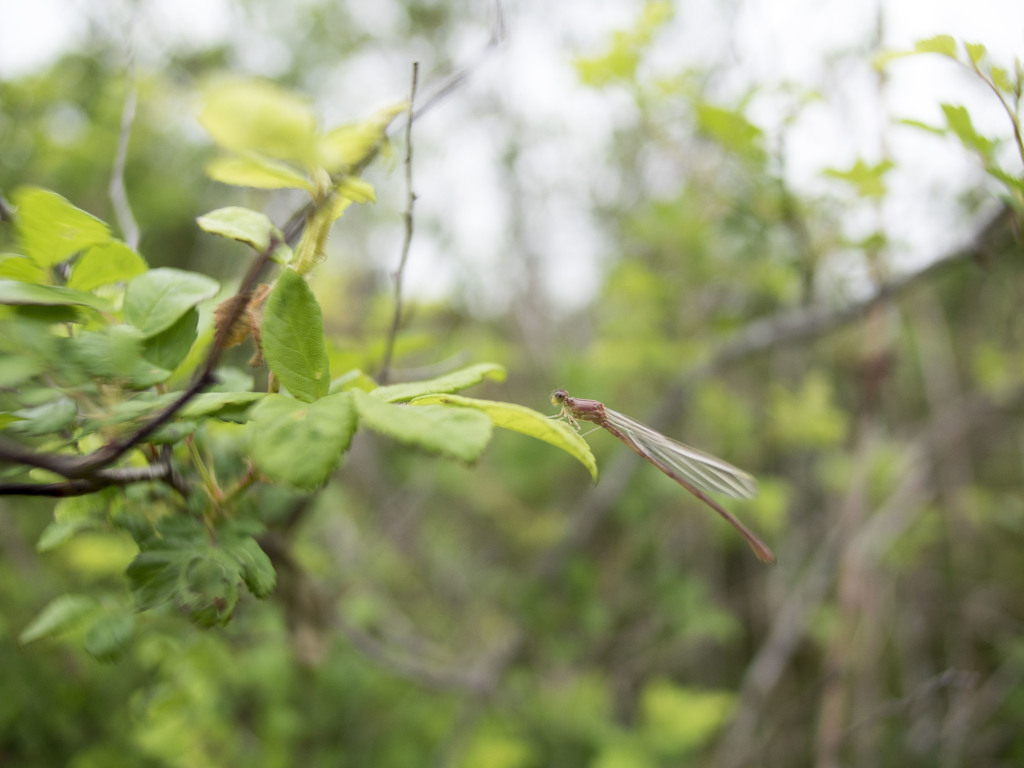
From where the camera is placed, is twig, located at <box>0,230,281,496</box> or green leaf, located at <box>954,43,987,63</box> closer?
twig, located at <box>0,230,281,496</box>

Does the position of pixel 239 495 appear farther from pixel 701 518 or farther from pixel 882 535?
pixel 701 518

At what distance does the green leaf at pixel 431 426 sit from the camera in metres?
0.40

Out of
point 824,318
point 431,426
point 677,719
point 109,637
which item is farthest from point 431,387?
point 677,719

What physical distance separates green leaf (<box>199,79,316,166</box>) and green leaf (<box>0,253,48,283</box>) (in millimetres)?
294

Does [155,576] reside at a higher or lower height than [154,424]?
lower

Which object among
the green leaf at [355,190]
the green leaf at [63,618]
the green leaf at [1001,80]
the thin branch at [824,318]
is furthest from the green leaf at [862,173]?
the green leaf at [63,618]

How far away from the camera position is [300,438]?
412 millimetres

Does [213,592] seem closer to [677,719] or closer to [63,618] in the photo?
[63,618]

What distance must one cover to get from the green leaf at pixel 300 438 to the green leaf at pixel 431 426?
2 centimetres

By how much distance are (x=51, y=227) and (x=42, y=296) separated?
6 centimetres

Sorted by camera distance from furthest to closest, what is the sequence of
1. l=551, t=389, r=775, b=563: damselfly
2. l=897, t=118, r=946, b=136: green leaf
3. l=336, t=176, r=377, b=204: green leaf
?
1. l=551, t=389, r=775, b=563: damselfly
2. l=897, t=118, r=946, b=136: green leaf
3. l=336, t=176, r=377, b=204: green leaf

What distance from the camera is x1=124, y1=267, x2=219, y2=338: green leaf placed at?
0.54 meters

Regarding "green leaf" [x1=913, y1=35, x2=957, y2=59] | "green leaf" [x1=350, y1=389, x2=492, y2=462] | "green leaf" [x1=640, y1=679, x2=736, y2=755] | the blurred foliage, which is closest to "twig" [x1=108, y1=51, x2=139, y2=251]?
the blurred foliage

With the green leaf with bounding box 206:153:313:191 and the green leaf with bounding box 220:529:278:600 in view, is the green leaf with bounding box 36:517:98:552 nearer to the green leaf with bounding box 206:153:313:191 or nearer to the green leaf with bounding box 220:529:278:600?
the green leaf with bounding box 220:529:278:600
